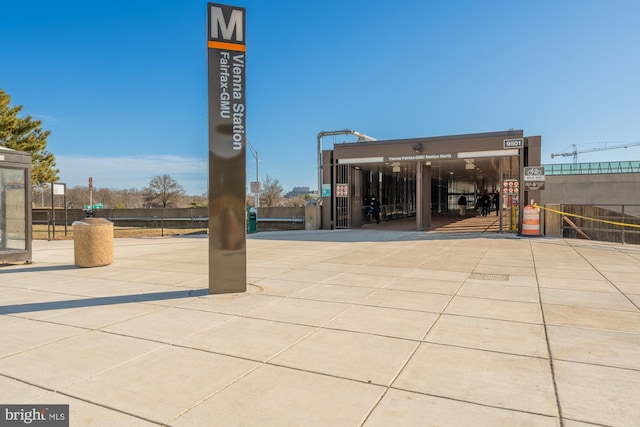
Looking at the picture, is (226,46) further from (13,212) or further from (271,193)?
(271,193)

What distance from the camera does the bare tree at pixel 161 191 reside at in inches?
2687

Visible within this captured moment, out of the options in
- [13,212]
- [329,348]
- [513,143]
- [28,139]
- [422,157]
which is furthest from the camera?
[28,139]

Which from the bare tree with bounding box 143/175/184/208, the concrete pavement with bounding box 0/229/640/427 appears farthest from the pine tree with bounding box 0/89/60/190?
the bare tree with bounding box 143/175/184/208

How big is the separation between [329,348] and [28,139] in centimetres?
3275

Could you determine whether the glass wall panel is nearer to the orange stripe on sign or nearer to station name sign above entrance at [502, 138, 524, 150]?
the orange stripe on sign

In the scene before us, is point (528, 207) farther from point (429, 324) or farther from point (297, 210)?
point (297, 210)

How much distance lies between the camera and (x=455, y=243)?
14406 millimetres

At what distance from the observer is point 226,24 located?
22.1 ft

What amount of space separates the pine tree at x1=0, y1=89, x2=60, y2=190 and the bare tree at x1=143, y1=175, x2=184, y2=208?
3643cm

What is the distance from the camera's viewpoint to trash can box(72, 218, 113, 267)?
30.4ft

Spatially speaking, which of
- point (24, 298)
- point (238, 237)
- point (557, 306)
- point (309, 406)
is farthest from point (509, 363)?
point (24, 298)

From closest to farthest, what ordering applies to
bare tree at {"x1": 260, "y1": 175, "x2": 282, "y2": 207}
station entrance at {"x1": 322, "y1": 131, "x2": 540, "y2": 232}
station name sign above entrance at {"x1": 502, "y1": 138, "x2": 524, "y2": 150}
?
station name sign above entrance at {"x1": 502, "y1": 138, "x2": 524, "y2": 150} → station entrance at {"x1": 322, "y1": 131, "x2": 540, "y2": 232} → bare tree at {"x1": 260, "y1": 175, "x2": 282, "y2": 207}

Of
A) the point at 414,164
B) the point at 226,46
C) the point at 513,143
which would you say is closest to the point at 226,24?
the point at 226,46

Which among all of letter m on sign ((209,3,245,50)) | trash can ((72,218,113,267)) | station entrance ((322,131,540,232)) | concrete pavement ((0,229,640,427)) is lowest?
concrete pavement ((0,229,640,427))
